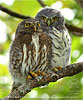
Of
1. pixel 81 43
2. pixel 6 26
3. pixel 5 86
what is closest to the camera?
pixel 5 86

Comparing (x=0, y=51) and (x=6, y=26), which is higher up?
(x=6, y=26)

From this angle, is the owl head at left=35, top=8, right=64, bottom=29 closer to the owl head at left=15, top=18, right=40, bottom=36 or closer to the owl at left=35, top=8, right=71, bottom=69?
the owl at left=35, top=8, right=71, bottom=69

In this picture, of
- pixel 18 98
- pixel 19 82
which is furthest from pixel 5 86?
pixel 18 98

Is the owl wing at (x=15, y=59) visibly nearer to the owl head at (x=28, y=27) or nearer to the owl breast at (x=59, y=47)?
the owl head at (x=28, y=27)

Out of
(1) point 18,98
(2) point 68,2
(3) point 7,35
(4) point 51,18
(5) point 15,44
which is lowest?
(1) point 18,98

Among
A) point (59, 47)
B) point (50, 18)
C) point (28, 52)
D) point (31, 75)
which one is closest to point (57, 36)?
point (59, 47)

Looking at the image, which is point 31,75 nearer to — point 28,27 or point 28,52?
point 28,52

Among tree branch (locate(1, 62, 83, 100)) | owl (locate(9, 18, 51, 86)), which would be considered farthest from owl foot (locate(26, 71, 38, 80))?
tree branch (locate(1, 62, 83, 100))

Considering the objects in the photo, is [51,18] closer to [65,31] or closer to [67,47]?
[65,31]
